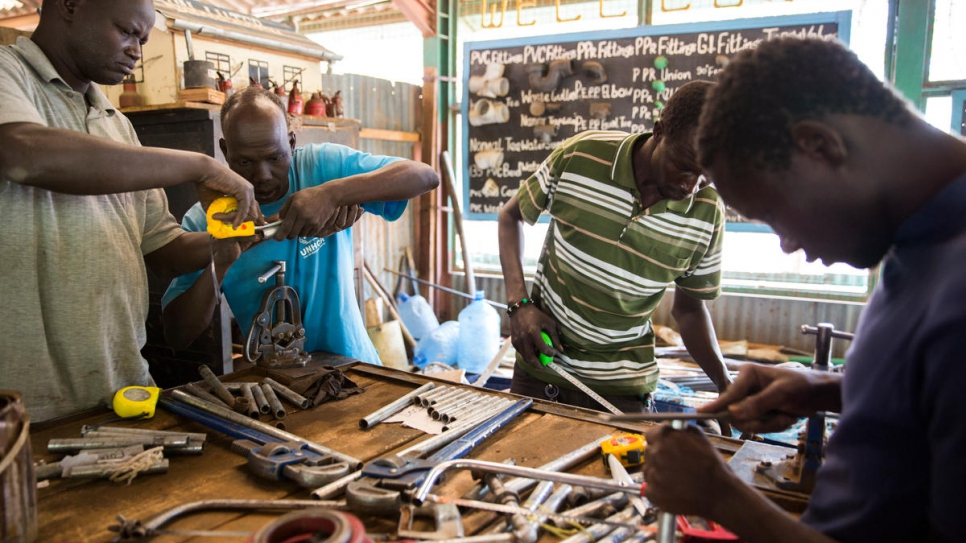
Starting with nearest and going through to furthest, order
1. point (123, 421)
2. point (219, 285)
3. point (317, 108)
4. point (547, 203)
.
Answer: point (123, 421) → point (219, 285) → point (547, 203) → point (317, 108)

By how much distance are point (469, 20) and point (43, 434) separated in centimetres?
571

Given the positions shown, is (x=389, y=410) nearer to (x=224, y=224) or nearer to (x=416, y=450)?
(x=416, y=450)

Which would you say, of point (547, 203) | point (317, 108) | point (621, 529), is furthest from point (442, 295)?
point (621, 529)

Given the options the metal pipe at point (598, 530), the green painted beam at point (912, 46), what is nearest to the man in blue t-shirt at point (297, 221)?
the metal pipe at point (598, 530)

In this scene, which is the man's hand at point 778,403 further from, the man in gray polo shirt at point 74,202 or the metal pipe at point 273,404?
the man in gray polo shirt at point 74,202

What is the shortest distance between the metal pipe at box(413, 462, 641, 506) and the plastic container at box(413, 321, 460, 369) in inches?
178

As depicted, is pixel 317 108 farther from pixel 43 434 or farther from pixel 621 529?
pixel 621 529

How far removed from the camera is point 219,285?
7.22 ft

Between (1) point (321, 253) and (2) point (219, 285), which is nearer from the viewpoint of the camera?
(2) point (219, 285)

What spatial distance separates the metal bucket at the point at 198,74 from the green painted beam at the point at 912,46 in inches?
181

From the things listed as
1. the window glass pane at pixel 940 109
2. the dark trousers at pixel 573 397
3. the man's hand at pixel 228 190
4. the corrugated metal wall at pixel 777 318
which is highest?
the window glass pane at pixel 940 109

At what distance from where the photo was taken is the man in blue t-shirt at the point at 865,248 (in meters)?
0.81

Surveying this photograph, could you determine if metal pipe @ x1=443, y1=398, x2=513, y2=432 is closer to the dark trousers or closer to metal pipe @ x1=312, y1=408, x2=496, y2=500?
metal pipe @ x1=312, y1=408, x2=496, y2=500

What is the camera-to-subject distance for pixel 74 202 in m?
1.75
